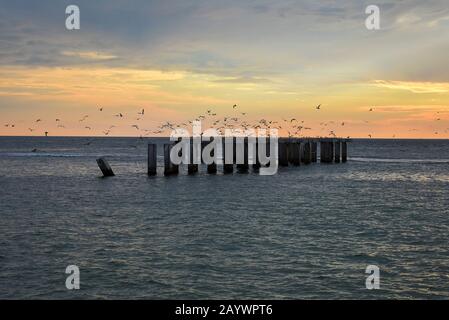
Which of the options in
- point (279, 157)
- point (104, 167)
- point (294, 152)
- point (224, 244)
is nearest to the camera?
point (224, 244)

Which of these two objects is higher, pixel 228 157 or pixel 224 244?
pixel 228 157

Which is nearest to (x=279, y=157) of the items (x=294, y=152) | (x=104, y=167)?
(x=294, y=152)

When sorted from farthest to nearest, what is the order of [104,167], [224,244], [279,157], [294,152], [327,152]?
[327,152] < [294,152] < [279,157] < [104,167] < [224,244]

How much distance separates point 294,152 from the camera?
189 ft

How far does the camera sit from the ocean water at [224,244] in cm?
1235

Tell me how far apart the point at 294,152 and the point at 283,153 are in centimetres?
245

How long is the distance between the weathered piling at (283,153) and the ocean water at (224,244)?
2100 centimetres

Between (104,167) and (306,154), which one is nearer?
(104,167)

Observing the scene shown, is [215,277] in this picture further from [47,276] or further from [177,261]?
[47,276]

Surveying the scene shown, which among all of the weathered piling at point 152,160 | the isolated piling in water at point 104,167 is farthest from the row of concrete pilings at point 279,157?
the isolated piling in water at point 104,167

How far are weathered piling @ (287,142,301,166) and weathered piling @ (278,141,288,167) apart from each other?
4.54 ft

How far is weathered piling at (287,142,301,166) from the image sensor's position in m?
57.6

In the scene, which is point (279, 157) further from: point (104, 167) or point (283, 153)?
point (104, 167)
